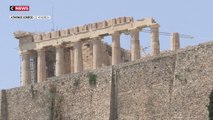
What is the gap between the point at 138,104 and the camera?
181 feet

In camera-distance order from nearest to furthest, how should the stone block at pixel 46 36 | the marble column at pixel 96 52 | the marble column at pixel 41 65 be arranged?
1. the marble column at pixel 96 52
2. the marble column at pixel 41 65
3. the stone block at pixel 46 36

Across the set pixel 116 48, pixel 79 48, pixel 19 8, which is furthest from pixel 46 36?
pixel 19 8

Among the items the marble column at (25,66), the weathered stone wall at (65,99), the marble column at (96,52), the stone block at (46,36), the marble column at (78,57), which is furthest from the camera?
the marble column at (25,66)

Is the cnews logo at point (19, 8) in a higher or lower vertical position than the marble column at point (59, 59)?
higher

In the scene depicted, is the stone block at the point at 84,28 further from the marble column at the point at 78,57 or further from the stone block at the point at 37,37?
the stone block at the point at 37,37

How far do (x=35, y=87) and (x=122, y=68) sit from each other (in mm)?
7613

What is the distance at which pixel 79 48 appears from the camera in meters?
73.5

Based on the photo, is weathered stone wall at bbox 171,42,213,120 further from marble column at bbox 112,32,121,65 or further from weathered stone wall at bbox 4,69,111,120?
marble column at bbox 112,32,121,65

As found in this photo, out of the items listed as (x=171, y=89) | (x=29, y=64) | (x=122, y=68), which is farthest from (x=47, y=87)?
(x=29, y=64)

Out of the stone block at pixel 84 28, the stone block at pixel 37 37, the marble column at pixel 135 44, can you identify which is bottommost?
the marble column at pixel 135 44

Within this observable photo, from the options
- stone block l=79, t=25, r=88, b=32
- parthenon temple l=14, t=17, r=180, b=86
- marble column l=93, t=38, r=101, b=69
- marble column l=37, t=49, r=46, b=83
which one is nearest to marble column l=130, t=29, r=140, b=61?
parthenon temple l=14, t=17, r=180, b=86

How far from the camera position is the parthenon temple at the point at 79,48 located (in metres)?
70.3

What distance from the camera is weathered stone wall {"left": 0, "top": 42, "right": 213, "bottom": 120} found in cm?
5184

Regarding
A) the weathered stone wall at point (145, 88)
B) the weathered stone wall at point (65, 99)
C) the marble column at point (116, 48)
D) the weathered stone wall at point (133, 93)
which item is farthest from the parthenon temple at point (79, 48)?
the weathered stone wall at point (145, 88)
